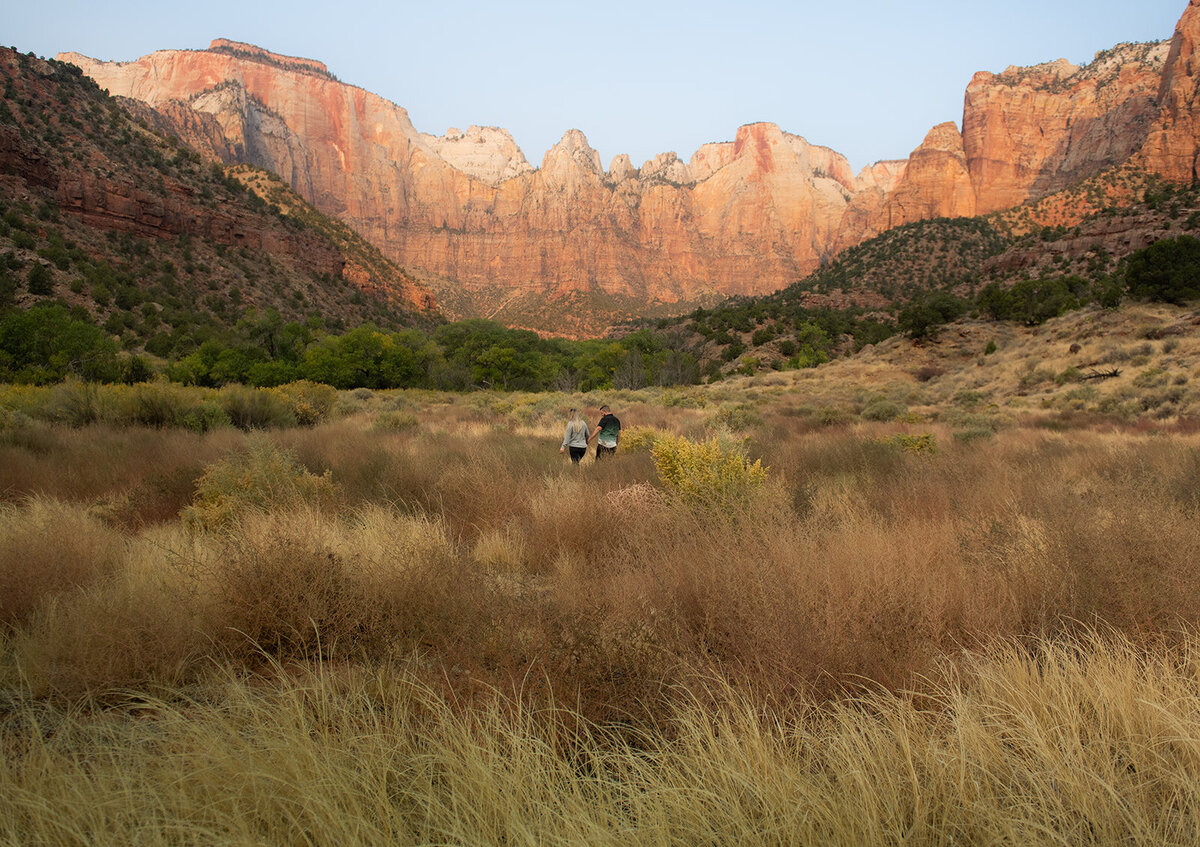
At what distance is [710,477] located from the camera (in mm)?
6203

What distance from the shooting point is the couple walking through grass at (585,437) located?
1038cm

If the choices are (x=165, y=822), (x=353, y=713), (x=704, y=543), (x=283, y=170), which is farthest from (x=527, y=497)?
(x=283, y=170)

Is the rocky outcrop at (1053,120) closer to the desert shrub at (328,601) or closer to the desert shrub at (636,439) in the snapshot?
the desert shrub at (636,439)

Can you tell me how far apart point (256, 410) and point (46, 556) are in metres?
11.3

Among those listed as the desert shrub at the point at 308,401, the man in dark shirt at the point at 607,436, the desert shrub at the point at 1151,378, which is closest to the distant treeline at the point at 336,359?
the desert shrub at the point at 308,401

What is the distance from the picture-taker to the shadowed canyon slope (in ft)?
502

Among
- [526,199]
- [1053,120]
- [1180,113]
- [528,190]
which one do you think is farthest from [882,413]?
[528,190]

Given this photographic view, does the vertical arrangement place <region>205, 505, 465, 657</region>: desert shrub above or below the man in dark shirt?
below

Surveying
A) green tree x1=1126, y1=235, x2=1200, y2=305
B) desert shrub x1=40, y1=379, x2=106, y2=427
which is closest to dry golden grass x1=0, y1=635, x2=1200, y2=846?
desert shrub x1=40, y1=379, x2=106, y2=427

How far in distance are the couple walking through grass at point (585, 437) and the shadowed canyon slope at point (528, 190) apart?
5377 inches

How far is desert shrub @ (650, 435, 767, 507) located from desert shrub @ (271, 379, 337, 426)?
39.6ft

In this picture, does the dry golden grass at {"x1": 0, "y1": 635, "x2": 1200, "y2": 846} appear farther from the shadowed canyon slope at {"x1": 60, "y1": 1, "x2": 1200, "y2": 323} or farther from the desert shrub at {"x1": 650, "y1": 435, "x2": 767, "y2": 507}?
the shadowed canyon slope at {"x1": 60, "y1": 1, "x2": 1200, "y2": 323}

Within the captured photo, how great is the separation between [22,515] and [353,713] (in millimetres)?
5235

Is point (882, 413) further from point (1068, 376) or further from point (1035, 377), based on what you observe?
point (1035, 377)
